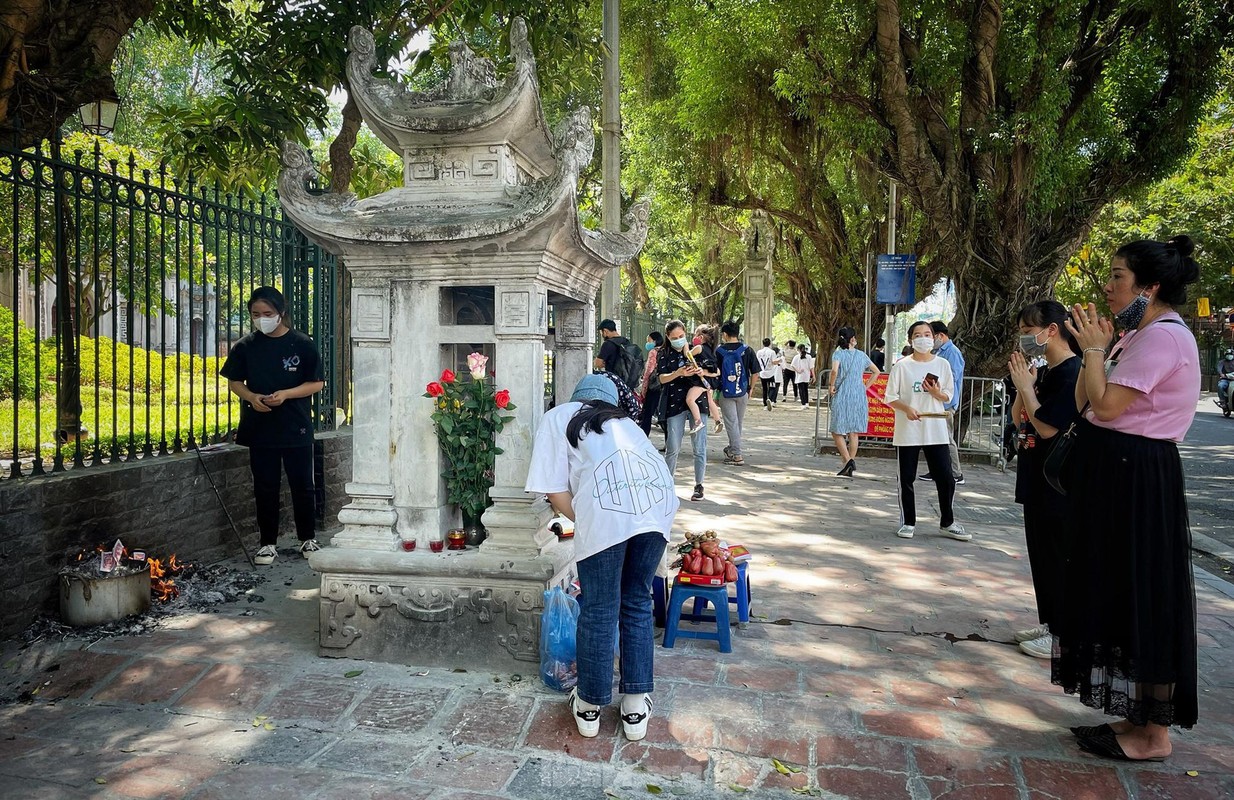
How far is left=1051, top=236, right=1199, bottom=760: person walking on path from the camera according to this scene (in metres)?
3.35

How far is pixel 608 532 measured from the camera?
11.5ft

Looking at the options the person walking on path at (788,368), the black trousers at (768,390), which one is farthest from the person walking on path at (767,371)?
the person walking on path at (788,368)

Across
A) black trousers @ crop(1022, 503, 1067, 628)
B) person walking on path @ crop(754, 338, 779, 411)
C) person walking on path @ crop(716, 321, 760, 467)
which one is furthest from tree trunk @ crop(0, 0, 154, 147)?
person walking on path @ crop(754, 338, 779, 411)

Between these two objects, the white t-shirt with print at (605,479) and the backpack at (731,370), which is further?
the backpack at (731,370)

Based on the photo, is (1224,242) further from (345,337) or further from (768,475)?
(345,337)

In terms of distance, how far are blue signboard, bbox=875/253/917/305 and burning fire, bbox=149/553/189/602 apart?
11.4m

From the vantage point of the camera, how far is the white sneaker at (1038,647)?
4598 millimetres

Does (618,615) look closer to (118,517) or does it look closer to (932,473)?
(118,517)

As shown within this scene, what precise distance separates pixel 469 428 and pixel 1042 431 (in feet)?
9.81

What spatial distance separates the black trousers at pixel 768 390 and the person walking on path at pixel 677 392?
1301 cm

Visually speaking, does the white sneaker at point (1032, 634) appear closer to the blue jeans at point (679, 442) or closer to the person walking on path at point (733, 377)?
the blue jeans at point (679, 442)

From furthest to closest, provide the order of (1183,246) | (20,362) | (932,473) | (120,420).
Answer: (20,362) < (120,420) < (932,473) < (1183,246)

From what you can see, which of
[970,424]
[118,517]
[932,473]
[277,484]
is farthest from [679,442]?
[970,424]

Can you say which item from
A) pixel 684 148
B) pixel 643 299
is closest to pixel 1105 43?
pixel 684 148
